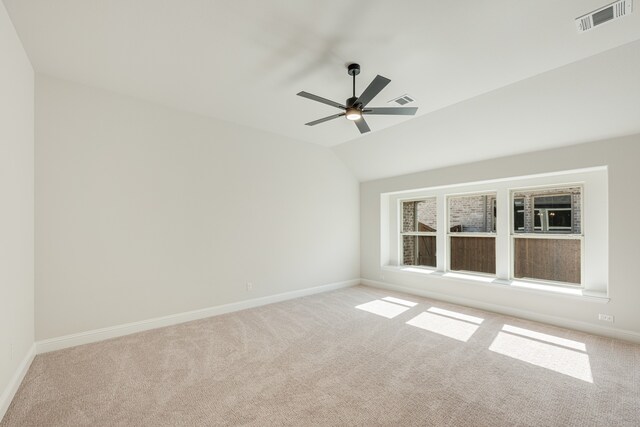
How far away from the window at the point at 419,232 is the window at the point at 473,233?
1.30 feet

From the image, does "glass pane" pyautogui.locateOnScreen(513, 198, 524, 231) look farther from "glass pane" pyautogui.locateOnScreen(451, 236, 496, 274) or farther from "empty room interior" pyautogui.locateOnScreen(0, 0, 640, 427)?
"glass pane" pyautogui.locateOnScreen(451, 236, 496, 274)

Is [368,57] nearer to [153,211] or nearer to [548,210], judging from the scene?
[153,211]

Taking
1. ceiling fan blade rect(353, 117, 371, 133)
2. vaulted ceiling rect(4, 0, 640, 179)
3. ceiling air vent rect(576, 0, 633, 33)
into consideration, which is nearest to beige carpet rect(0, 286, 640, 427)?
ceiling fan blade rect(353, 117, 371, 133)

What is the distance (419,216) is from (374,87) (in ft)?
13.8

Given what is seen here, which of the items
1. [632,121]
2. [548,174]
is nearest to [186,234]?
[548,174]

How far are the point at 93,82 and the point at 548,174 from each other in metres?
6.02

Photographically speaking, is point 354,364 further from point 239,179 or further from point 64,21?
point 64,21

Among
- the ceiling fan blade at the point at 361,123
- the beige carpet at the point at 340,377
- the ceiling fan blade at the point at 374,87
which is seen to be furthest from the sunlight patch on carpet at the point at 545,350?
the ceiling fan blade at the point at 374,87

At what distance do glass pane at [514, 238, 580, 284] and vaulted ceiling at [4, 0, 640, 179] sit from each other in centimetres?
155

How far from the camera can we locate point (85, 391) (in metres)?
2.44

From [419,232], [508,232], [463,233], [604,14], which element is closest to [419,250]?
[419,232]

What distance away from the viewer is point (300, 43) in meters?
2.61

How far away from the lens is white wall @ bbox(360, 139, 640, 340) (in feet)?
11.0

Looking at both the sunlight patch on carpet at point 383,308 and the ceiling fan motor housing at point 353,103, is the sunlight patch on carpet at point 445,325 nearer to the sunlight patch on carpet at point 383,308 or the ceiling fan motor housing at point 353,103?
the sunlight patch on carpet at point 383,308
